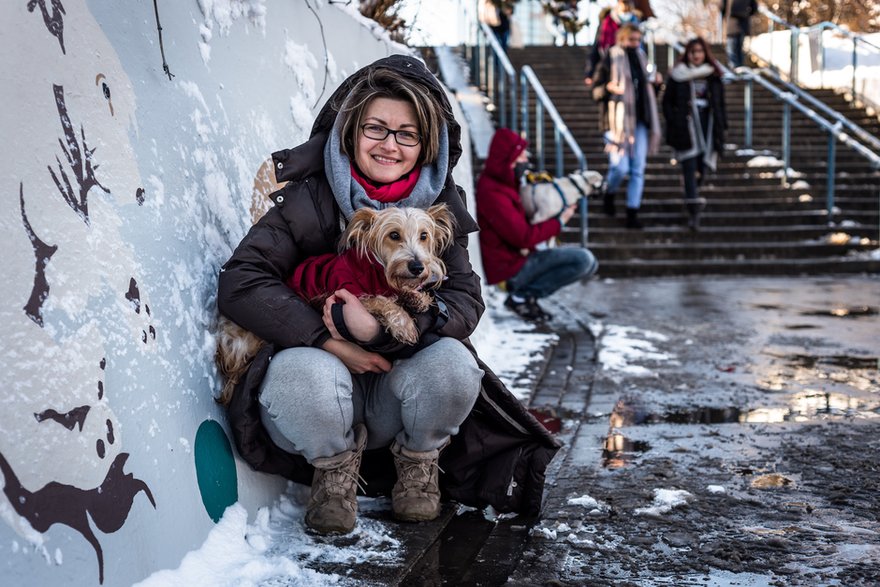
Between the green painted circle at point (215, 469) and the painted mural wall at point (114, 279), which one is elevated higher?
the painted mural wall at point (114, 279)

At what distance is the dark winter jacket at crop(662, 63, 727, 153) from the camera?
10.3m

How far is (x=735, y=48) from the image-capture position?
17.6 metres

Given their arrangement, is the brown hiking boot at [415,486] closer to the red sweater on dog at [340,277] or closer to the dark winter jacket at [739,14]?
the red sweater on dog at [340,277]

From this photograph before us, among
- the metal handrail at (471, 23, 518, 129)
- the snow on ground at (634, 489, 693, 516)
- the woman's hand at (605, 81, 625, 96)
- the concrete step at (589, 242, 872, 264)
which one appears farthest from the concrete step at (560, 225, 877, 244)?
the snow on ground at (634, 489, 693, 516)

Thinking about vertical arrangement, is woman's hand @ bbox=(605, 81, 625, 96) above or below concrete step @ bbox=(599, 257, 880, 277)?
above

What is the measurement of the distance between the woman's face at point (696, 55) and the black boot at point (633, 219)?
5.49ft

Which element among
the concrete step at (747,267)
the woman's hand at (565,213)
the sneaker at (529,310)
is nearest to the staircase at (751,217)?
the concrete step at (747,267)

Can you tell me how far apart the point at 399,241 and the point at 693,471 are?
1.45 m

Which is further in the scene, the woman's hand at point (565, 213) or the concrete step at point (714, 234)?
the concrete step at point (714, 234)

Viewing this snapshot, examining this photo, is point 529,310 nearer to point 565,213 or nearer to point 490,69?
point 565,213

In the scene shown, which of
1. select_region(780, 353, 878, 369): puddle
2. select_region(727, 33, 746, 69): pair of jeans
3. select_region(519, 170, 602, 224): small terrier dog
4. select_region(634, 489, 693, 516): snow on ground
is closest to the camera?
select_region(634, 489, 693, 516): snow on ground

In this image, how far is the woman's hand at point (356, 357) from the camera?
107 inches

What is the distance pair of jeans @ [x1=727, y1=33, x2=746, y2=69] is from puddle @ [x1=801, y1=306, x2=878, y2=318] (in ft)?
35.2

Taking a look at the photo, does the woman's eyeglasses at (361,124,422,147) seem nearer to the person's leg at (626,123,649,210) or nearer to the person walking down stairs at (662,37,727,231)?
the person's leg at (626,123,649,210)
